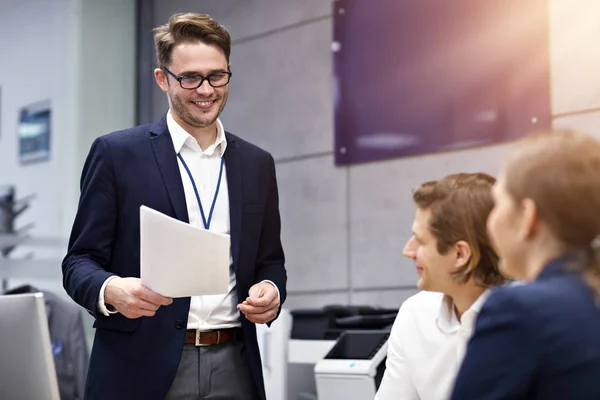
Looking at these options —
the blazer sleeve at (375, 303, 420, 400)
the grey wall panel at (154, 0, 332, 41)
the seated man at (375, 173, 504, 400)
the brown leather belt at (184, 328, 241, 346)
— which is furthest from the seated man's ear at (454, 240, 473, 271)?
the grey wall panel at (154, 0, 332, 41)

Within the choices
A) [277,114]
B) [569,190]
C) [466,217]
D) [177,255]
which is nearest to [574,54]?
[277,114]

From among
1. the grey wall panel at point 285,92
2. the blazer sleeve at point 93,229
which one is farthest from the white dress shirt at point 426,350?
the grey wall panel at point 285,92

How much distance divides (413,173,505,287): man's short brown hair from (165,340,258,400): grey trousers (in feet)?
1.92

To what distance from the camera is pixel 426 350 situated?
2008 millimetres

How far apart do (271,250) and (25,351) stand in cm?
67

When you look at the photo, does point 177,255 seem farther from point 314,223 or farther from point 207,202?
point 314,223

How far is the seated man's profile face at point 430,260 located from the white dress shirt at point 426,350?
0.35 feet

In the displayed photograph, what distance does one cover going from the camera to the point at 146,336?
2.00m

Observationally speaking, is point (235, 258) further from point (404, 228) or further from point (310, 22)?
point (310, 22)

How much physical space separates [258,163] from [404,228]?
2216mm

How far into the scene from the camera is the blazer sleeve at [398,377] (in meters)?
2.02

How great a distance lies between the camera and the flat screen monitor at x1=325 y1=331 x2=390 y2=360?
11.0 feet

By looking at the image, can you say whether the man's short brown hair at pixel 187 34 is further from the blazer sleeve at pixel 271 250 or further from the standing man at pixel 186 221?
the blazer sleeve at pixel 271 250

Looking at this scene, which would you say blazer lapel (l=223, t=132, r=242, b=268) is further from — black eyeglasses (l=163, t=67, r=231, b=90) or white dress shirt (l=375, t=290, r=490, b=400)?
white dress shirt (l=375, t=290, r=490, b=400)
